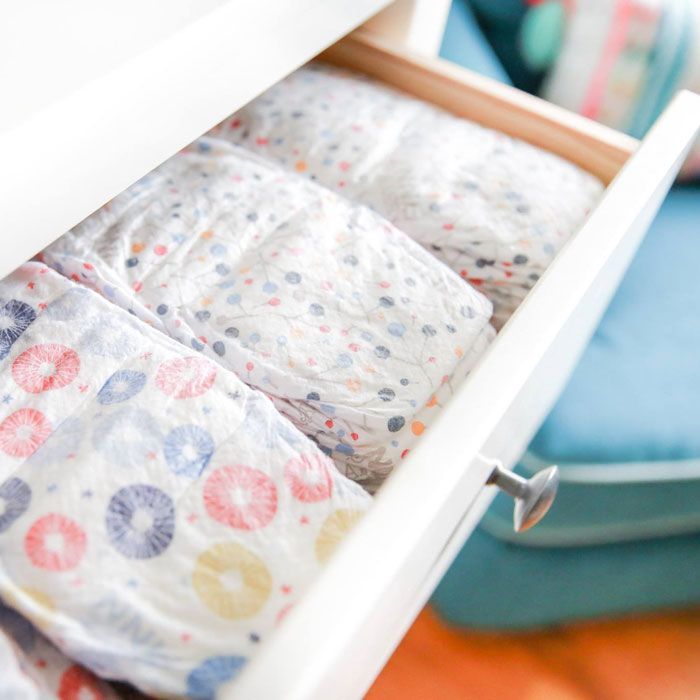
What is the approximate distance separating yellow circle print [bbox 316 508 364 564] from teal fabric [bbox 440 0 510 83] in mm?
822

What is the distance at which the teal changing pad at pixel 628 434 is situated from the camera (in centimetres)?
90

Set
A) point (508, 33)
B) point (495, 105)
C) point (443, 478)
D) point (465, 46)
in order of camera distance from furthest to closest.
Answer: point (508, 33) → point (465, 46) → point (495, 105) → point (443, 478)

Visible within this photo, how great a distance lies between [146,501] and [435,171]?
→ 501 millimetres

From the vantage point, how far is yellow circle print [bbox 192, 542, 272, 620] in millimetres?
450

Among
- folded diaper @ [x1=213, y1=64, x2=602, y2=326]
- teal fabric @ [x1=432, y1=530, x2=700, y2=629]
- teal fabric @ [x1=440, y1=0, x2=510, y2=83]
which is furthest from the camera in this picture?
teal fabric @ [x1=440, y1=0, x2=510, y2=83]

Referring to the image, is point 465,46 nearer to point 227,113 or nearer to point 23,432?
point 227,113

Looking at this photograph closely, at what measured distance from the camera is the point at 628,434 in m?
0.91

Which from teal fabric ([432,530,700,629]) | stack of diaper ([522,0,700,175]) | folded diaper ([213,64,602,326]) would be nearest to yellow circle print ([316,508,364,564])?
folded diaper ([213,64,602,326])

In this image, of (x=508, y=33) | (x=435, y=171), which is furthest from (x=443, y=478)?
(x=508, y=33)

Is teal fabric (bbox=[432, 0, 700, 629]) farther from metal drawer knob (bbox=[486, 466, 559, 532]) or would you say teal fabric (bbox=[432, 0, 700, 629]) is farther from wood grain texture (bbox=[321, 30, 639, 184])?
metal drawer knob (bbox=[486, 466, 559, 532])

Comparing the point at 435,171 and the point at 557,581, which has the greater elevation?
the point at 435,171

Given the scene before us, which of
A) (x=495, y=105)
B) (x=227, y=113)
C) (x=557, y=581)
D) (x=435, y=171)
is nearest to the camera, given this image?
(x=227, y=113)

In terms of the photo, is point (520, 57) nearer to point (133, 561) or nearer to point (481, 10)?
point (481, 10)

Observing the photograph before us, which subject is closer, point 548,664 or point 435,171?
point 435,171
